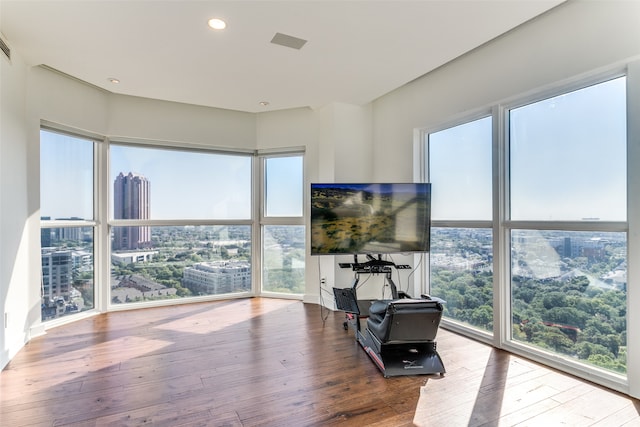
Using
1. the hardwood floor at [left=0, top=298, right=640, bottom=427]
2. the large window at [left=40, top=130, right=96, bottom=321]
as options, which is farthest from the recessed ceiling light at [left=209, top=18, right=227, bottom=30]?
the hardwood floor at [left=0, top=298, right=640, bottom=427]

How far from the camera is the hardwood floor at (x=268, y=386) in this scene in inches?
83.9

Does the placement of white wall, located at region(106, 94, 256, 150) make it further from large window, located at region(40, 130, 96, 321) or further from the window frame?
the window frame

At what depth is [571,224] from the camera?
270cm

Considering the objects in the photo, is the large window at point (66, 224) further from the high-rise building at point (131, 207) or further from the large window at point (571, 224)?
the large window at point (571, 224)

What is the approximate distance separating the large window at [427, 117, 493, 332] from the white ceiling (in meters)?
0.90

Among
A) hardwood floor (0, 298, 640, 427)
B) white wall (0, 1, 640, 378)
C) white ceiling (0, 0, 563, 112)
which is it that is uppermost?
white ceiling (0, 0, 563, 112)

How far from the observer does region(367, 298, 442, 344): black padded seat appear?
2.65 m

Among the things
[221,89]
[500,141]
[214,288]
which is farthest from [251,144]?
[500,141]

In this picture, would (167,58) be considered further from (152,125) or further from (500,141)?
(500,141)

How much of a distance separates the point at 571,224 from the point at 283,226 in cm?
362

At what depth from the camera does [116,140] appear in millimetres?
4488

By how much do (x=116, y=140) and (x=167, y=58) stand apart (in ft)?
6.10

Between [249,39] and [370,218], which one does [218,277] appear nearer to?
[370,218]

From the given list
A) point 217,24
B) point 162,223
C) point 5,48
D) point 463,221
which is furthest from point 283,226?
point 5,48
